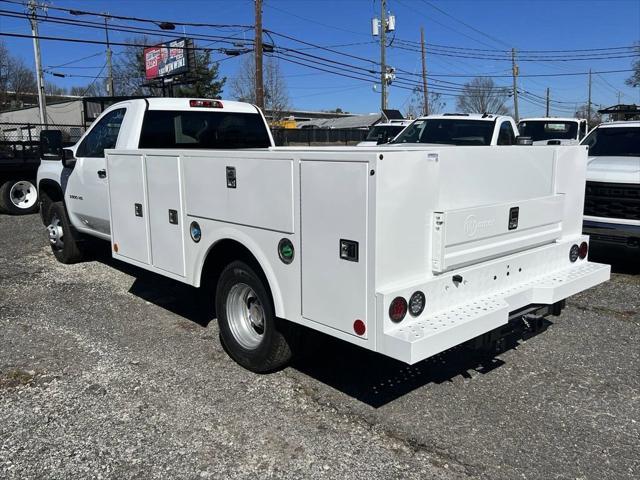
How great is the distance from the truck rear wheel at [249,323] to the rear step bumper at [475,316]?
3.78ft

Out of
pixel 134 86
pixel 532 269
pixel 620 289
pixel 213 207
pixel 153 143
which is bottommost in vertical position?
pixel 620 289

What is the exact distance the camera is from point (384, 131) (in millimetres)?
19531

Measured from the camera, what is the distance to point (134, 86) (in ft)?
167

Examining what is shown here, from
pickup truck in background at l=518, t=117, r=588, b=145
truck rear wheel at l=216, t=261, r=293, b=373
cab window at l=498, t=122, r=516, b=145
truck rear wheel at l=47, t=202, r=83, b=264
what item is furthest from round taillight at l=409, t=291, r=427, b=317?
pickup truck in background at l=518, t=117, r=588, b=145

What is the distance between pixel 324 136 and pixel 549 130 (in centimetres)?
3166

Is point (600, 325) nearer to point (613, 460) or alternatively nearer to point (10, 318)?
point (613, 460)

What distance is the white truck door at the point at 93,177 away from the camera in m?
6.63

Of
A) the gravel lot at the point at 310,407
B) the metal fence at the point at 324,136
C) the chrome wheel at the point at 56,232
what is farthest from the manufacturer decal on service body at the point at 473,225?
the metal fence at the point at 324,136

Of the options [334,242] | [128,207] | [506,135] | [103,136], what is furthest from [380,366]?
[506,135]

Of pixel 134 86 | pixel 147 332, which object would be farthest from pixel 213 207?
pixel 134 86

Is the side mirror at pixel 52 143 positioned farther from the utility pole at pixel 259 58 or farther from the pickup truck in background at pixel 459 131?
the utility pole at pixel 259 58

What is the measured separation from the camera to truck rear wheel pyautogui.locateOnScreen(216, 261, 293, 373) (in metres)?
4.14

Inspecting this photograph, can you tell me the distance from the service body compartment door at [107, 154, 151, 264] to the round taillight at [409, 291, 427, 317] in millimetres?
2831

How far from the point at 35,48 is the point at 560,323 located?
3500 cm
